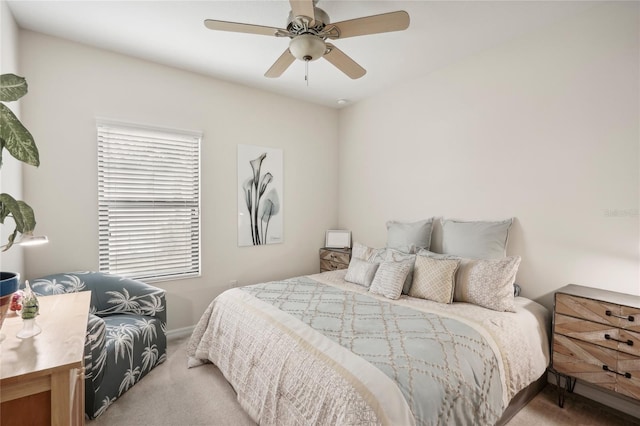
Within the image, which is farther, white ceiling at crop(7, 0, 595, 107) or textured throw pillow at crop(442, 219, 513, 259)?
textured throw pillow at crop(442, 219, 513, 259)

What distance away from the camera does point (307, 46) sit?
6.35ft

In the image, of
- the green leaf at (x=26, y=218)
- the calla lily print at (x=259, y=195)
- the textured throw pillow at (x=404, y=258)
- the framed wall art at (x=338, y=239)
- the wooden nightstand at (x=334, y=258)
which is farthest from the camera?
the framed wall art at (x=338, y=239)

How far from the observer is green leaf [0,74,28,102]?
1197 mm

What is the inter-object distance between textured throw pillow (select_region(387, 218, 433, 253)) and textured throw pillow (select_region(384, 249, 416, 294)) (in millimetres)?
168

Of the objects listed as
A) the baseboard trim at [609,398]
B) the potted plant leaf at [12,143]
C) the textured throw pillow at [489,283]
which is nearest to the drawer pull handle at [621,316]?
the textured throw pillow at [489,283]

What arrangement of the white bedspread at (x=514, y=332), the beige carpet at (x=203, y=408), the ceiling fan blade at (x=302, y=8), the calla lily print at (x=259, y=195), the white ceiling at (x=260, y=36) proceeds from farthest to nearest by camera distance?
1. the calla lily print at (x=259, y=195)
2. the white ceiling at (x=260, y=36)
3. the beige carpet at (x=203, y=408)
4. the white bedspread at (x=514, y=332)
5. the ceiling fan blade at (x=302, y=8)

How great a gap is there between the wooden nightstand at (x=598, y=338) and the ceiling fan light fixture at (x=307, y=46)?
2.31 m

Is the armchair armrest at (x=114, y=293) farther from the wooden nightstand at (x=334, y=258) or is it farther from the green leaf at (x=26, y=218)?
the wooden nightstand at (x=334, y=258)

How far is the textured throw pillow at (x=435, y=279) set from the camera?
2.41 m

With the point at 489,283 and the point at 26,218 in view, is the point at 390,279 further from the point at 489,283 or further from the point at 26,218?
the point at 26,218

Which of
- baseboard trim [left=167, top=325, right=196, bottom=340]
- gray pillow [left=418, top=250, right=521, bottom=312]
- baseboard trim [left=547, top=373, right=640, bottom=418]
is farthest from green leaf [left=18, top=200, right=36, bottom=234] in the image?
baseboard trim [left=547, top=373, right=640, bottom=418]

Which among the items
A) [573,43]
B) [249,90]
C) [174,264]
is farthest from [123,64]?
[573,43]

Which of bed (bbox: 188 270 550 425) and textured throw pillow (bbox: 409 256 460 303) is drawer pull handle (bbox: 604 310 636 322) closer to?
bed (bbox: 188 270 550 425)

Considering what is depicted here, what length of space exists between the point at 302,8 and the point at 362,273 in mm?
2137
